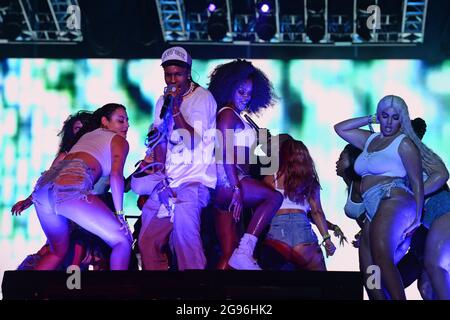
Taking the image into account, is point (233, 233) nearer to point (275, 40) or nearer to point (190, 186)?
point (190, 186)

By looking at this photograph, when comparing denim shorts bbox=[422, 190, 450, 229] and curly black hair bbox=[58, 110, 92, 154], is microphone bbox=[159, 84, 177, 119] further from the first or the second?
denim shorts bbox=[422, 190, 450, 229]

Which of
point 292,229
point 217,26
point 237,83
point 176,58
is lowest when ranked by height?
point 292,229

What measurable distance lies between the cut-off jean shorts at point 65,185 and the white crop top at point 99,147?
4.0 inches

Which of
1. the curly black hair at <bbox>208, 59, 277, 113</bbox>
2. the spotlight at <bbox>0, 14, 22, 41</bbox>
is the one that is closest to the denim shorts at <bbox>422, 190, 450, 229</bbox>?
the curly black hair at <bbox>208, 59, 277, 113</bbox>

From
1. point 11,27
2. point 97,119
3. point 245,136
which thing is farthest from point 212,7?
point 245,136

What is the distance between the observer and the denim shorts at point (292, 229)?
249 inches

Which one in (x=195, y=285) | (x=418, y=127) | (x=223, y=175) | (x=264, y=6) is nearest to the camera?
(x=195, y=285)

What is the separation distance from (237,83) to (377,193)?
108cm

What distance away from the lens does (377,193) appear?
6059mm

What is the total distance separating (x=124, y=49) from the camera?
802 centimetres

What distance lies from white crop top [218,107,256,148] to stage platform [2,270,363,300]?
1.11 meters

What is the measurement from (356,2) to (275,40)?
0.65 metres

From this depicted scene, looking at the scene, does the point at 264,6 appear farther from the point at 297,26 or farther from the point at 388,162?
the point at 388,162
